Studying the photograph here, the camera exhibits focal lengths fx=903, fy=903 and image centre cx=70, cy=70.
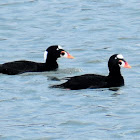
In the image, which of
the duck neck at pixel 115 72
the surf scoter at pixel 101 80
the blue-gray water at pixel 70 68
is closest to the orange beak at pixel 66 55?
the blue-gray water at pixel 70 68

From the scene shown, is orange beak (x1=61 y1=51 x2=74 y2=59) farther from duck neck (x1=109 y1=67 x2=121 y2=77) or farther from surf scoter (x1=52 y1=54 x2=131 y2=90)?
duck neck (x1=109 y1=67 x2=121 y2=77)

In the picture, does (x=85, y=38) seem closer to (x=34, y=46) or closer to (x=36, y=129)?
(x=34, y=46)

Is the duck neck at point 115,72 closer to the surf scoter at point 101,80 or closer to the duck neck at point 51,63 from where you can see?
the surf scoter at point 101,80

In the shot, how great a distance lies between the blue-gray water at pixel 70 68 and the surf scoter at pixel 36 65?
20 cm

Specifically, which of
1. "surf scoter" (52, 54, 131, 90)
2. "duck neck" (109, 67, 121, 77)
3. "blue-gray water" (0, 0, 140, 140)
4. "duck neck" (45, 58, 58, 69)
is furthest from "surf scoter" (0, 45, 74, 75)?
"duck neck" (109, 67, 121, 77)

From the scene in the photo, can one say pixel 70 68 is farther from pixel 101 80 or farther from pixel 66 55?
pixel 101 80

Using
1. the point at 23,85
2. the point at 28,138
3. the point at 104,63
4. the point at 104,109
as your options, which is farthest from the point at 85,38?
the point at 28,138

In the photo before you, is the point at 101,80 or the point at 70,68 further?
the point at 70,68

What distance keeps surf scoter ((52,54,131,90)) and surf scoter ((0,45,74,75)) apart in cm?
134

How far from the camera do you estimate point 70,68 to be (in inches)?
779

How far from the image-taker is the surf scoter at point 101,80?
57.4 ft

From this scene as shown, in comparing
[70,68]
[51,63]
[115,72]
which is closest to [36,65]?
[51,63]

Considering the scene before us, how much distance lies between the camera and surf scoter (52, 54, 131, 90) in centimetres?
1748

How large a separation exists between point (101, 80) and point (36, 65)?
2264 millimetres
